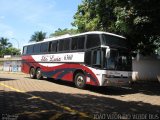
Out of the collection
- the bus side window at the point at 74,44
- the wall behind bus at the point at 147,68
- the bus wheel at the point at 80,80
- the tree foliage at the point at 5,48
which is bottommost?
the bus wheel at the point at 80,80

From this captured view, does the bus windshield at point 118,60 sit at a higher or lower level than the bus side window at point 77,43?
lower

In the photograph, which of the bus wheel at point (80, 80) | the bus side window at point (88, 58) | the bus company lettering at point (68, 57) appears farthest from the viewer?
the bus company lettering at point (68, 57)

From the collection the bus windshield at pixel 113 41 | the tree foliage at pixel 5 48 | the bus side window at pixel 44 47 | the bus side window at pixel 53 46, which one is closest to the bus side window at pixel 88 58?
the bus windshield at pixel 113 41

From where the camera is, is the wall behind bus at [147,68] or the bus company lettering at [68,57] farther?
the wall behind bus at [147,68]

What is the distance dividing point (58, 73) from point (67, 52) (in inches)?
77.3

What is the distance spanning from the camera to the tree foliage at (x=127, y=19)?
15980mm

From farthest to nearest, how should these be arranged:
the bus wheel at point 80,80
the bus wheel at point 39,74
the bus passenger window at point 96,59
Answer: the bus wheel at point 39,74 → the bus wheel at point 80,80 → the bus passenger window at point 96,59

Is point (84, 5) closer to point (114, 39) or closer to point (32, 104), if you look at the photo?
Result: point (114, 39)

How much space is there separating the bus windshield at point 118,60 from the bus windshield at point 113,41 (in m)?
0.46

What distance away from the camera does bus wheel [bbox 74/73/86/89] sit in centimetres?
1810

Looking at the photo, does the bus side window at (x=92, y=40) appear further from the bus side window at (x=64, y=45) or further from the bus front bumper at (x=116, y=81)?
the bus side window at (x=64, y=45)

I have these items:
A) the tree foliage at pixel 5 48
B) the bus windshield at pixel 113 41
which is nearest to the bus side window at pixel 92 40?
the bus windshield at pixel 113 41

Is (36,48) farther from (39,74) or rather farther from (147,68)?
(147,68)

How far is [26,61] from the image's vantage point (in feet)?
87.7
